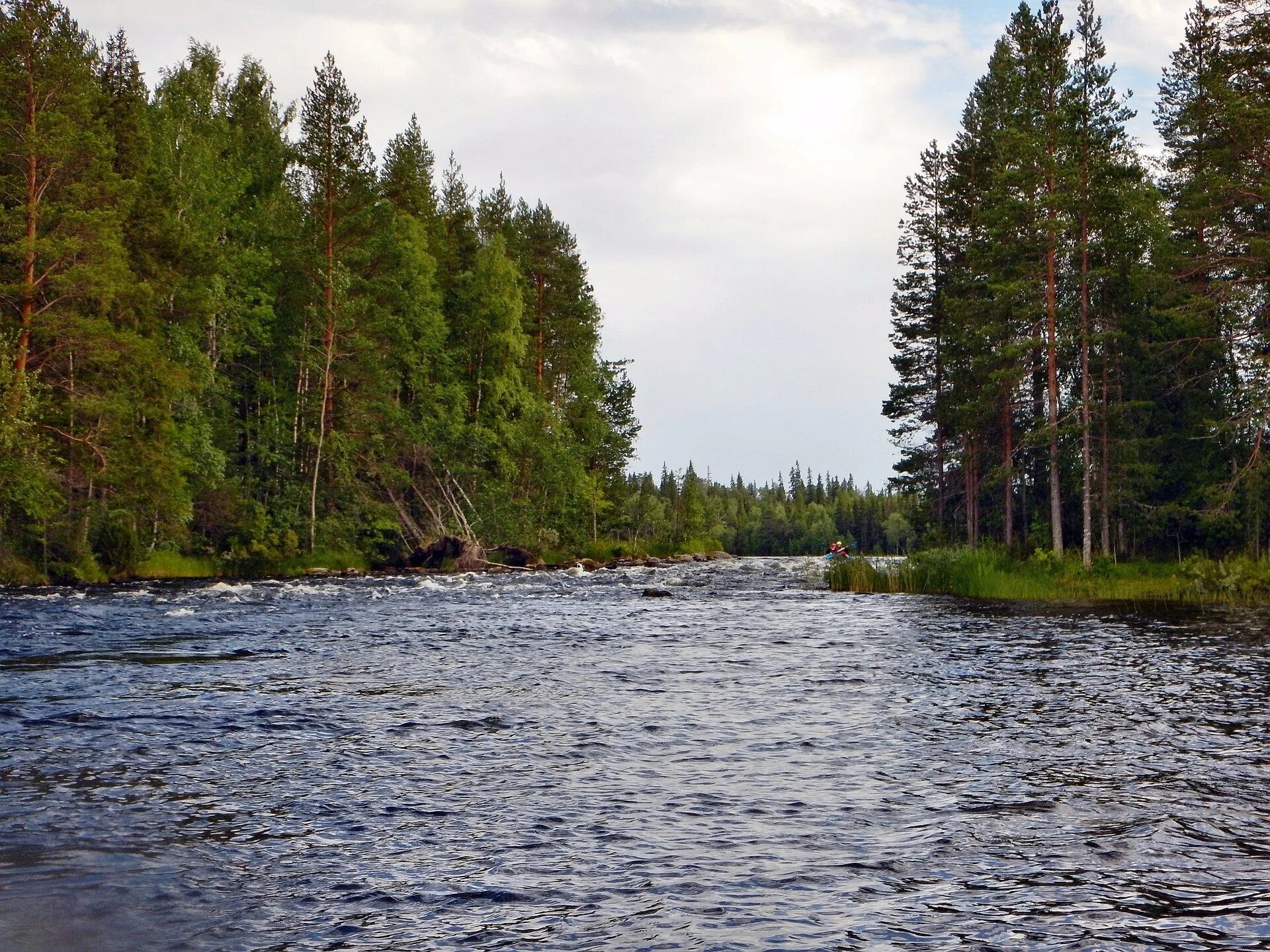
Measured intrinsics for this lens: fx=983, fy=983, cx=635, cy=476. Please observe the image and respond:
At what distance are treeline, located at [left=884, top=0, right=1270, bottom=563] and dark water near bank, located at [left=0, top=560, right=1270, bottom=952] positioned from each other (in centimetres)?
2037

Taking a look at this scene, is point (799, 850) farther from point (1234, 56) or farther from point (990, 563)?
point (1234, 56)

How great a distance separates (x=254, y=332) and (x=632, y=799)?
40.0m

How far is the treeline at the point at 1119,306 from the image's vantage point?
3072 centimetres

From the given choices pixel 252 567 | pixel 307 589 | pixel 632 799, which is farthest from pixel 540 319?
pixel 632 799

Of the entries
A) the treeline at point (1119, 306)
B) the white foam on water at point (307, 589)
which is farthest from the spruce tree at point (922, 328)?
the white foam on water at point (307, 589)

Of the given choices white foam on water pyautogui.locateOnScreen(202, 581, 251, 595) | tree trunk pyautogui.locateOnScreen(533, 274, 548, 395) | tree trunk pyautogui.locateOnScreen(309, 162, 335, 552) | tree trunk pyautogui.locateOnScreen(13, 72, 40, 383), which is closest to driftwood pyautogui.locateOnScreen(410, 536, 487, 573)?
tree trunk pyautogui.locateOnScreen(309, 162, 335, 552)

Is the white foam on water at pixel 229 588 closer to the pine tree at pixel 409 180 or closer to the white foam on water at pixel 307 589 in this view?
the white foam on water at pixel 307 589

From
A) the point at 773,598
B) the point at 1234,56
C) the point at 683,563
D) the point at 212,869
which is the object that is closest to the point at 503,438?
the point at 683,563

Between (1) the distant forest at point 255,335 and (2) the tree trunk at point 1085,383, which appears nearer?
(1) the distant forest at point 255,335

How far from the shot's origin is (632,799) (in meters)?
7.09

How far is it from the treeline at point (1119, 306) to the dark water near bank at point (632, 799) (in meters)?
20.4

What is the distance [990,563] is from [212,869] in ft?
85.7

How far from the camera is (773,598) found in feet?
93.6

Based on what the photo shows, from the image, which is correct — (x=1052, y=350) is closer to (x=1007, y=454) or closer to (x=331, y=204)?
(x=1007, y=454)
